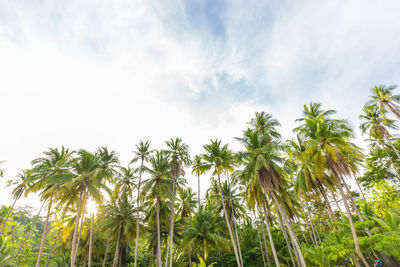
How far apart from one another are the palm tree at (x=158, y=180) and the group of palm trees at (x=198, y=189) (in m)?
0.11

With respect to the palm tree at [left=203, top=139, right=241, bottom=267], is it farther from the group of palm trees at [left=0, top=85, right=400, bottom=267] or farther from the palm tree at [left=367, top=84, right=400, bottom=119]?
the palm tree at [left=367, top=84, right=400, bottom=119]

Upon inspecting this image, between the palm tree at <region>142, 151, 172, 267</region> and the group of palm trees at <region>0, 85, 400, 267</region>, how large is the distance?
0.36 feet

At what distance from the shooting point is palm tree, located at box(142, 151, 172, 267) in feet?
67.9

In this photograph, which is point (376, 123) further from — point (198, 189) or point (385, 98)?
point (198, 189)

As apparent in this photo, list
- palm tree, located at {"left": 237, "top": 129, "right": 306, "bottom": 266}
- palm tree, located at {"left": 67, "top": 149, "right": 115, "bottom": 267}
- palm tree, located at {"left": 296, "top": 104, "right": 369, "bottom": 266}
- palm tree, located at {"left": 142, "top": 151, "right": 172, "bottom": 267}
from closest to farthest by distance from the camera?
palm tree, located at {"left": 296, "top": 104, "right": 369, "bottom": 266}
palm tree, located at {"left": 237, "top": 129, "right": 306, "bottom": 266}
palm tree, located at {"left": 67, "top": 149, "right": 115, "bottom": 267}
palm tree, located at {"left": 142, "top": 151, "right": 172, "bottom": 267}

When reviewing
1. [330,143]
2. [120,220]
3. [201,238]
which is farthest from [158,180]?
[330,143]

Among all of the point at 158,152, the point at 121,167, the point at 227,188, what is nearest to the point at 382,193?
the point at 227,188

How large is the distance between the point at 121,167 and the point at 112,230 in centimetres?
784

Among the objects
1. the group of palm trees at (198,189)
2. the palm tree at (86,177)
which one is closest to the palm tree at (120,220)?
the group of palm trees at (198,189)

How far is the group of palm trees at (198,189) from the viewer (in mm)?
14883

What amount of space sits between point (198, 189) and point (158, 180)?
946 cm

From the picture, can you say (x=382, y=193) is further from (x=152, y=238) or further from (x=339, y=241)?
(x=152, y=238)

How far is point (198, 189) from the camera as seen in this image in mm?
28969

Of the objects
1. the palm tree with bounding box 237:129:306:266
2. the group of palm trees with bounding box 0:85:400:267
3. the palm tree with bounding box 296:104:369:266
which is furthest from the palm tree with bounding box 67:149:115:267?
the palm tree with bounding box 296:104:369:266
